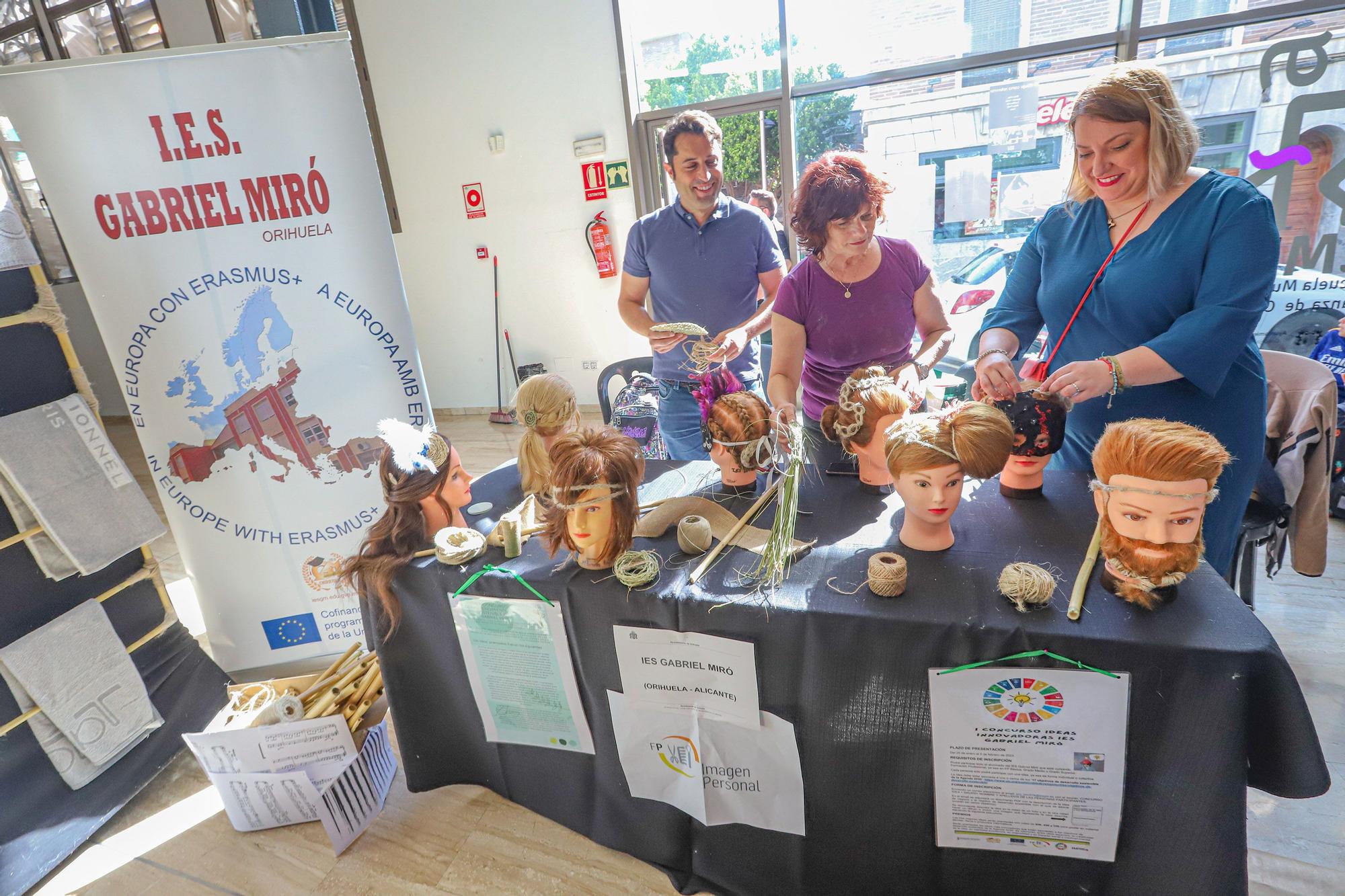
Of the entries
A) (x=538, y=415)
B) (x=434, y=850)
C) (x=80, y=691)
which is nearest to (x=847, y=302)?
(x=538, y=415)

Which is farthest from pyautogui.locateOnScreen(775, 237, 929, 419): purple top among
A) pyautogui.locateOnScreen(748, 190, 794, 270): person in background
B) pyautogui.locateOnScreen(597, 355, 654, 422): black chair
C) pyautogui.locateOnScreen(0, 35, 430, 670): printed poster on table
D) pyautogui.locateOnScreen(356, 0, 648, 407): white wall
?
pyautogui.locateOnScreen(356, 0, 648, 407): white wall

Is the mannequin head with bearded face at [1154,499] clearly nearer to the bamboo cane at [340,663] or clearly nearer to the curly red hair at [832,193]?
the curly red hair at [832,193]

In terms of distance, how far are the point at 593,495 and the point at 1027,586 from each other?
0.81 metres

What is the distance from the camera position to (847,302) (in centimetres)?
201

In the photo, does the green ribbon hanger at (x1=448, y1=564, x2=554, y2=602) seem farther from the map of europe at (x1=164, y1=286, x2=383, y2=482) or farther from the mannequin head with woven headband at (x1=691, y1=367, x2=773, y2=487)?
the map of europe at (x1=164, y1=286, x2=383, y2=482)

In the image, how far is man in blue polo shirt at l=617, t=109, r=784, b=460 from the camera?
2.61 meters

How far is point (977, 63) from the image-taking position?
4090 millimetres

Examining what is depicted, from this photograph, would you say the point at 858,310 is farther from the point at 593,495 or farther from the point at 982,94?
the point at 982,94

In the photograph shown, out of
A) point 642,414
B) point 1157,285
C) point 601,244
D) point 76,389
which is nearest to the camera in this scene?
point 1157,285

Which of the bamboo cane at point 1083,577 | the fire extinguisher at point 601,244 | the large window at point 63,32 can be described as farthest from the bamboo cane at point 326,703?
the large window at point 63,32

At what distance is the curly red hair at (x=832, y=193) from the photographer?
6.07 ft

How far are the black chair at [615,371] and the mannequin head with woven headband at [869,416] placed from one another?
5.16 ft

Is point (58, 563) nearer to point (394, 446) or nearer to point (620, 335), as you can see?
point (394, 446)

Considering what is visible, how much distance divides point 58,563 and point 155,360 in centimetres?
70
